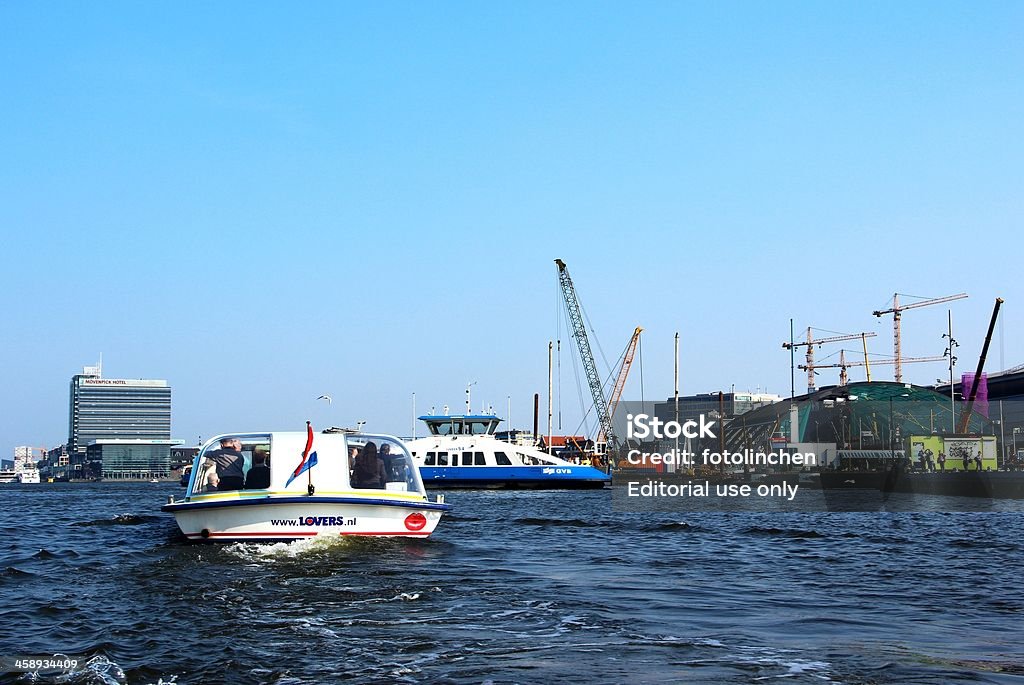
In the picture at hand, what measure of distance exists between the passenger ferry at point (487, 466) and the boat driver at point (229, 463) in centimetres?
5473

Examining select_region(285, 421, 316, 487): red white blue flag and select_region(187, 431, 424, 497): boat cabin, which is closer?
select_region(285, 421, 316, 487): red white blue flag

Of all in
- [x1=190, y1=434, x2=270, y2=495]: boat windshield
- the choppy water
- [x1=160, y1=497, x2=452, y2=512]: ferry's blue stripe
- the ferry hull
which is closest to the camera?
the choppy water

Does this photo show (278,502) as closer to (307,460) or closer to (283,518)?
(283,518)

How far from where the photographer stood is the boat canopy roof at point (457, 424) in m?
84.4

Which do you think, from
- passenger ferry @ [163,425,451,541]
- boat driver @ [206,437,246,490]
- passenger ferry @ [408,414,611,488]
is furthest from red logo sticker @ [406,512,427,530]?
passenger ferry @ [408,414,611,488]

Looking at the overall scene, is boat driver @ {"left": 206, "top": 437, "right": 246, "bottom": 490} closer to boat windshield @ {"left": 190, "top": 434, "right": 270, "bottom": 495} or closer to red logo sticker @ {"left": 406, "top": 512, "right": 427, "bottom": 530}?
boat windshield @ {"left": 190, "top": 434, "right": 270, "bottom": 495}

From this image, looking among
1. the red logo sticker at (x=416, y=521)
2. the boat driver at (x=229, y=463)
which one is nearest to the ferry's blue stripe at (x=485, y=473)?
the boat driver at (x=229, y=463)

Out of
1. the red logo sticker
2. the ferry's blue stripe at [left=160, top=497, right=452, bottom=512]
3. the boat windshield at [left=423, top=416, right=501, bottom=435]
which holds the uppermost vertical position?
the boat windshield at [left=423, top=416, right=501, bottom=435]

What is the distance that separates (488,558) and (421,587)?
17.8ft

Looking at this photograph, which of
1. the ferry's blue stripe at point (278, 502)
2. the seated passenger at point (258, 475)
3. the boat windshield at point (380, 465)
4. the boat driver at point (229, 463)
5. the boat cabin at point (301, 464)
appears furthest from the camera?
the boat windshield at point (380, 465)

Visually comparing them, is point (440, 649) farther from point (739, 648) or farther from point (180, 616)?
point (180, 616)

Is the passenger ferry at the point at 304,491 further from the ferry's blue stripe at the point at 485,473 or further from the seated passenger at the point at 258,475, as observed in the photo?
the ferry's blue stripe at the point at 485,473

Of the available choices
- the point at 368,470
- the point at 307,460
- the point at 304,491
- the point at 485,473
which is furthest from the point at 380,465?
the point at 485,473

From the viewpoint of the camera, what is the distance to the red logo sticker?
75.5 ft
